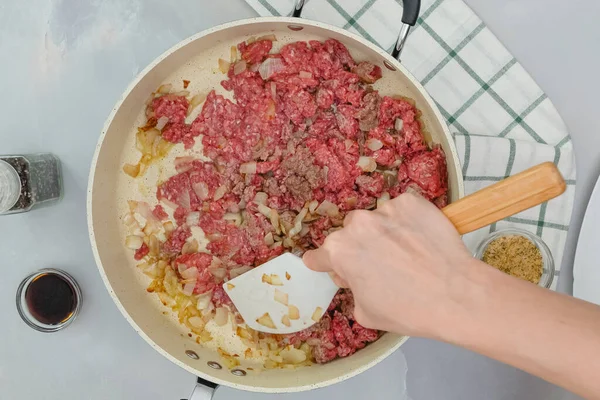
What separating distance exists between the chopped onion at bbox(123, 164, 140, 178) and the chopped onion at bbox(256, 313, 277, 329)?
0.47 metres

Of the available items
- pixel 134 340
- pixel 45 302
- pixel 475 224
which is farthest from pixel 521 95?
pixel 45 302

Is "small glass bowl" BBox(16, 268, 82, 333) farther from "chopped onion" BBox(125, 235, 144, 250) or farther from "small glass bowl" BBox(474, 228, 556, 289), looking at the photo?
"small glass bowl" BBox(474, 228, 556, 289)

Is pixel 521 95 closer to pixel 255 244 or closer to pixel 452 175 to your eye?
pixel 452 175

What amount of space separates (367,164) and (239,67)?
39 centimetres

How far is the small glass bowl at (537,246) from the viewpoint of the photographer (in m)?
1.36

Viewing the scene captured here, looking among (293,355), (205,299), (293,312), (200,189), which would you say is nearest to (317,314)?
(293,312)

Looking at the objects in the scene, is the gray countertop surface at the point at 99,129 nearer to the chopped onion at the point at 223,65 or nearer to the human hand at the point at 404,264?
the chopped onion at the point at 223,65

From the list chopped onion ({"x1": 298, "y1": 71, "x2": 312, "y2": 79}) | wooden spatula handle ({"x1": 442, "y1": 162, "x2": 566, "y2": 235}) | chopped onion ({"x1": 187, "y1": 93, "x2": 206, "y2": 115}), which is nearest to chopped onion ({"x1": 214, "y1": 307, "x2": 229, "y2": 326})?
chopped onion ({"x1": 187, "y1": 93, "x2": 206, "y2": 115})

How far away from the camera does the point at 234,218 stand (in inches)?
54.2

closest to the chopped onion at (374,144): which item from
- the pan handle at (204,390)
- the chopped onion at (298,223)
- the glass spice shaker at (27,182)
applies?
the chopped onion at (298,223)

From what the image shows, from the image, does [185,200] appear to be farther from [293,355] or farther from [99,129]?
[293,355]

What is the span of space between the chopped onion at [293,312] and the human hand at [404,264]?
390 mm

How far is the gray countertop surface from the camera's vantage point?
1447mm

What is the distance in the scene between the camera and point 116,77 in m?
1.45
